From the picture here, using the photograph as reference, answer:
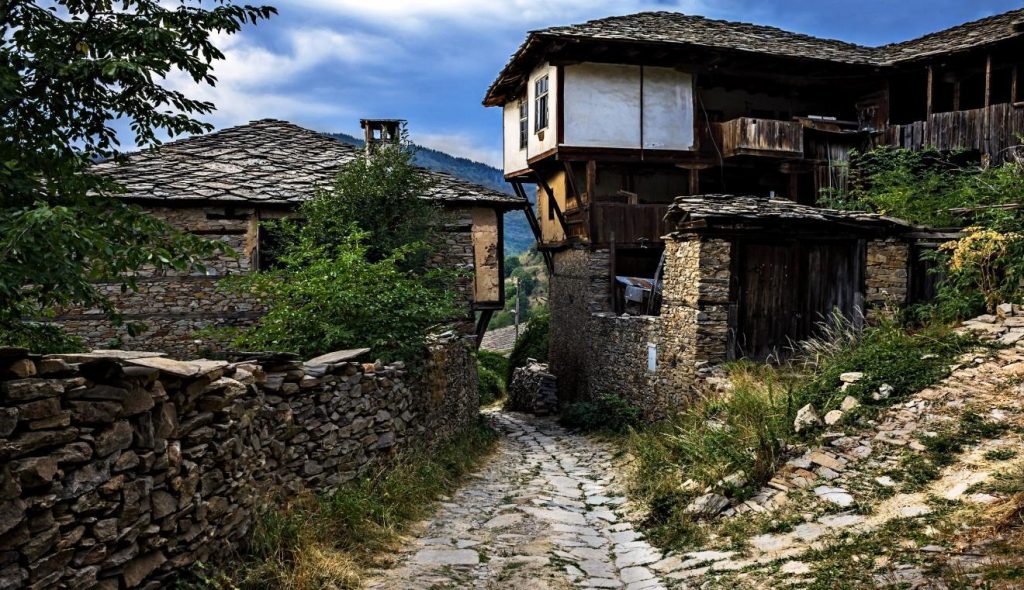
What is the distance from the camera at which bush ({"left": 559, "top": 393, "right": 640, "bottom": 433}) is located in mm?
13844

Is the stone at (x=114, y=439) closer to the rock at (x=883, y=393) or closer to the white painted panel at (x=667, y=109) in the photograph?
the rock at (x=883, y=393)

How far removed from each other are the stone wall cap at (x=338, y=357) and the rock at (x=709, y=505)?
354 centimetres

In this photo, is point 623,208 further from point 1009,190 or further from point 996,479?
point 996,479

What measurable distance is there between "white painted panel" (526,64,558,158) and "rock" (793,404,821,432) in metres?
11.7

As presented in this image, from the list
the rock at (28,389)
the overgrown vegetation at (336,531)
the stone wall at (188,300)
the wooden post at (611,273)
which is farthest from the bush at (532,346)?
the rock at (28,389)

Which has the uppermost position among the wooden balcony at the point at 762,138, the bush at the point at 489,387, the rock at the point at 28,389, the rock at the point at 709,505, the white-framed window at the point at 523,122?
the white-framed window at the point at 523,122

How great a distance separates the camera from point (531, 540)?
6.48 m

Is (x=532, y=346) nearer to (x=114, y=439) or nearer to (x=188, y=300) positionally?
(x=188, y=300)

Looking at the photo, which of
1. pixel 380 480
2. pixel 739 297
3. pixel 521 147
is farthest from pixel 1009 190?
pixel 521 147

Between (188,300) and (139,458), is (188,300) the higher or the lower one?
the higher one

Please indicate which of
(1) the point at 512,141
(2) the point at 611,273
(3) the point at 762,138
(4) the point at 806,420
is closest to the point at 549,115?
(1) the point at 512,141

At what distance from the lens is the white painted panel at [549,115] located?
58.9 feet

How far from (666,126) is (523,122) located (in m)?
4.44

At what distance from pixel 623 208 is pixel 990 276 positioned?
10.4m
